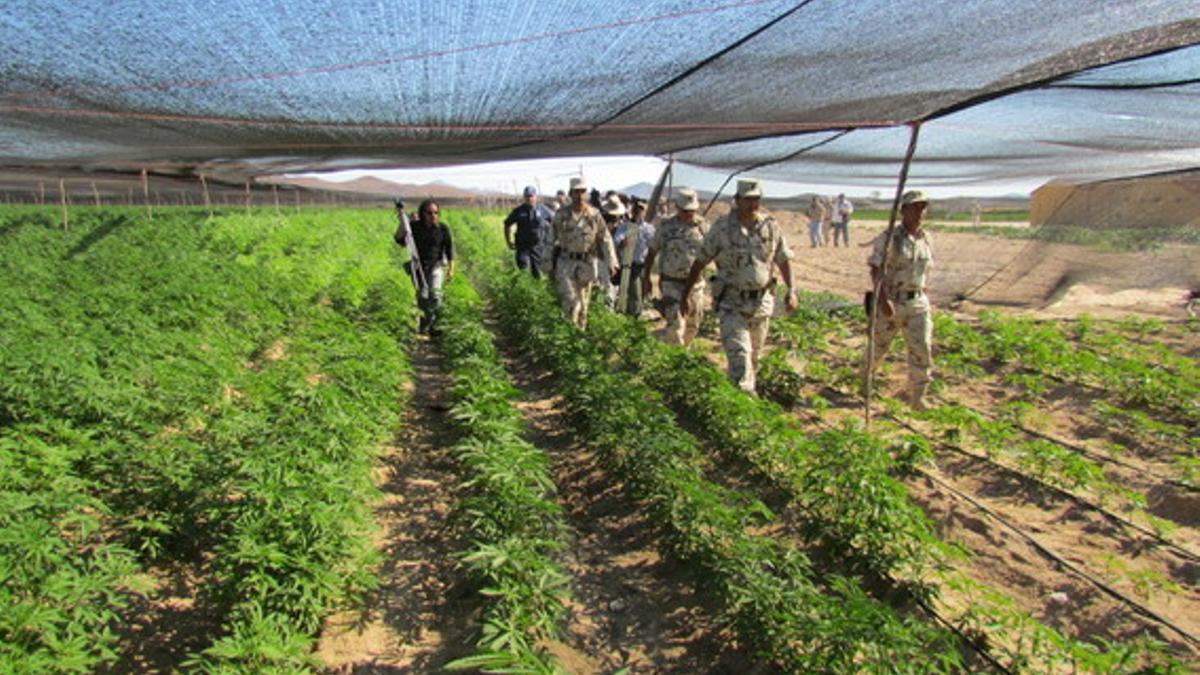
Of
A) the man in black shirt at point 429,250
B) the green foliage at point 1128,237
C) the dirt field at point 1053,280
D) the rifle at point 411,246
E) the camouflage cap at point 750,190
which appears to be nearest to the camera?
the camouflage cap at point 750,190

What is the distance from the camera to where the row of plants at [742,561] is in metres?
2.29

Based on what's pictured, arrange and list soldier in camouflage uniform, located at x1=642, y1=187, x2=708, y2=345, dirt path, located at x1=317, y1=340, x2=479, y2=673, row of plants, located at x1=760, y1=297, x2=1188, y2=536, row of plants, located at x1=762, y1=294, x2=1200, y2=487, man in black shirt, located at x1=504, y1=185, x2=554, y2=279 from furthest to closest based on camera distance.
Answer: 1. man in black shirt, located at x1=504, y1=185, x2=554, y2=279
2. soldier in camouflage uniform, located at x1=642, y1=187, x2=708, y2=345
3. row of plants, located at x1=762, y1=294, x2=1200, y2=487
4. row of plants, located at x1=760, y1=297, x2=1188, y2=536
5. dirt path, located at x1=317, y1=340, x2=479, y2=673

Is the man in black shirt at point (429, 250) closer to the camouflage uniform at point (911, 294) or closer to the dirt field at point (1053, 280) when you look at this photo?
the camouflage uniform at point (911, 294)

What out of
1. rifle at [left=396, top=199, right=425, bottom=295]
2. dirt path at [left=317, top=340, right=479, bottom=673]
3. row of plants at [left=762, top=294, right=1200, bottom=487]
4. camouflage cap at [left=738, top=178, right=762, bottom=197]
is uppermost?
camouflage cap at [left=738, top=178, right=762, bottom=197]

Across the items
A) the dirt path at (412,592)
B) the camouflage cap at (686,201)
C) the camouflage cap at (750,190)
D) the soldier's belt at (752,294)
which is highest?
the camouflage cap at (750,190)

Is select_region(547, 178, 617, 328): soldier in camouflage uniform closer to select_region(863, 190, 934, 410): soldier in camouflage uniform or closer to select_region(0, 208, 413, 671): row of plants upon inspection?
select_region(0, 208, 413, 671): row of plants

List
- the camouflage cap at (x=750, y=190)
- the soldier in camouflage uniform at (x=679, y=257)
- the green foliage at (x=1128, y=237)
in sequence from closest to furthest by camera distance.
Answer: the camouflage cap at (x=750, y=190) < the green foliage at (x=1128, y=237) < the soldier in camouflage uniform at (x=679, y=257)

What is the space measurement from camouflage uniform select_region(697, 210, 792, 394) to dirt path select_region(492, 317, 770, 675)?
146 cm

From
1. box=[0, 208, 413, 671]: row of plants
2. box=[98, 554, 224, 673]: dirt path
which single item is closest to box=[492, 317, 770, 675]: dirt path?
box=[0, 208, 413, 671]: row of plants

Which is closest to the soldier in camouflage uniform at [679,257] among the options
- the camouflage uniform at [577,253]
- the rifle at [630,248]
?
the camouflage uniform at [577,253]

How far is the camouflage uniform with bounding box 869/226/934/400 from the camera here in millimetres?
5516

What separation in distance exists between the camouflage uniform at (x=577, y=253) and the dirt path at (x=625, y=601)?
3236 mm

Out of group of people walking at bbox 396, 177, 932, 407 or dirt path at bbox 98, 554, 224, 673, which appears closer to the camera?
dirt path at bbox 98, 554, 224, 673

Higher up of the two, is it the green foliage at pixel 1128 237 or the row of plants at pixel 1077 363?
the green foliage at pixel 1128 237
